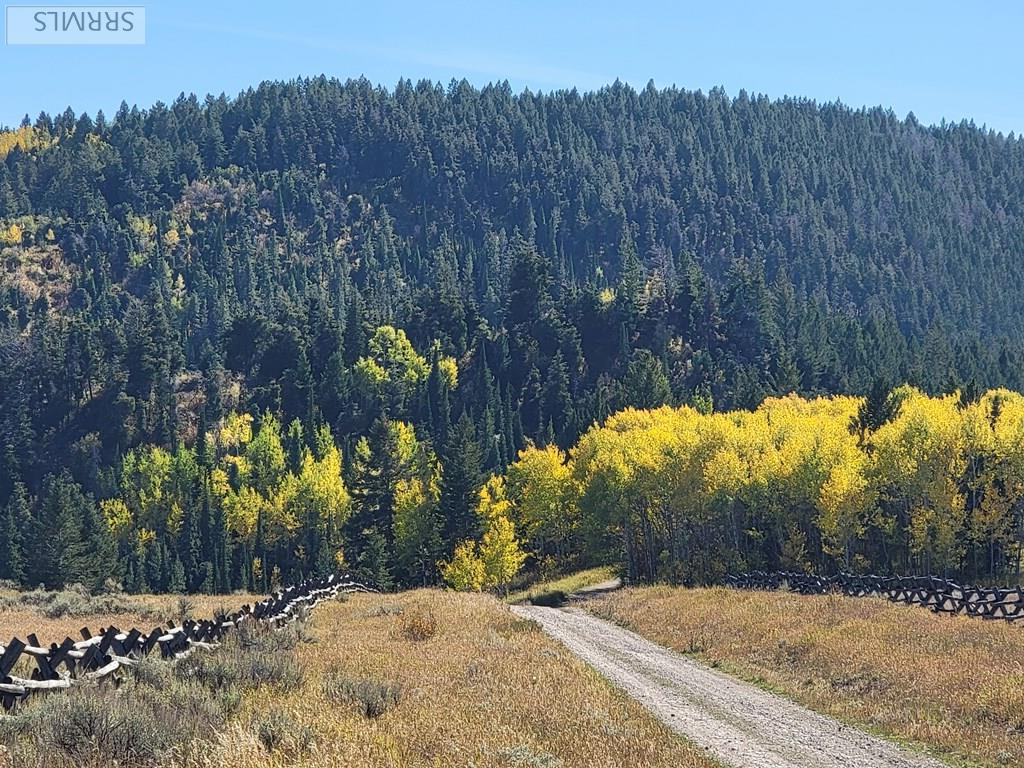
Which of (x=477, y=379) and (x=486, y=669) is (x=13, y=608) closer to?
(x=486, y=669)

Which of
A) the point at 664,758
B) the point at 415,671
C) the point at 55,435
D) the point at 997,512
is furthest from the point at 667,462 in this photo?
the point at 55,435

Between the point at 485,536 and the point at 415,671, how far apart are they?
73083 mm

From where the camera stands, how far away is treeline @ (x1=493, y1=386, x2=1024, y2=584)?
74.9 metres

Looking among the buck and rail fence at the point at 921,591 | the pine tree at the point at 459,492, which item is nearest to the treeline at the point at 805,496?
the pine tree at the point at 459,492

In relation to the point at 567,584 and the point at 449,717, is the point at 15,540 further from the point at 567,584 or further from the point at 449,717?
the point at 449,717

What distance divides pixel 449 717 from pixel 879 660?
580 inches

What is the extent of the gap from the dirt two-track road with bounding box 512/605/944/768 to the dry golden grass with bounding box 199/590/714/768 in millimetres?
1149

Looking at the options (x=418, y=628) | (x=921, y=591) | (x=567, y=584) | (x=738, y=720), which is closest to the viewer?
(x=738, y=720)

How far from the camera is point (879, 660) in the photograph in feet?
85.4

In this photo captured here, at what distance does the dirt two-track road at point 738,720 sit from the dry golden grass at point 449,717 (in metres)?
1.15

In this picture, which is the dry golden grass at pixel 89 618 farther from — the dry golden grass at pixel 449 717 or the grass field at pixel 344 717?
the grass field at pixel 344 717

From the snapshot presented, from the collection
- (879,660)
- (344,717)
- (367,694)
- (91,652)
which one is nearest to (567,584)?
(879,660)

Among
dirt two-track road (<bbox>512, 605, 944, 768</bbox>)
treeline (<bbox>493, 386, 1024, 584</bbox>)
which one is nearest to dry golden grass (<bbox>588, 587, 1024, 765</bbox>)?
dirt two-track road (<bbox>512, 605, 944, 768</bbox>)

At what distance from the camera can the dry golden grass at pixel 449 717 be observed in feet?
42.8
